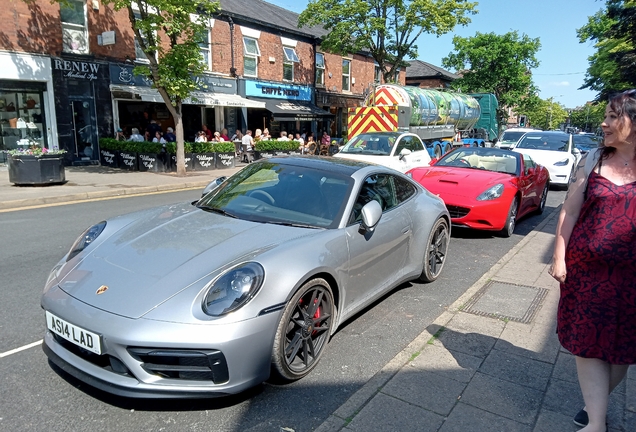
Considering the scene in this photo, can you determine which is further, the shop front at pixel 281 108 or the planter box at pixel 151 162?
the shop front at pixel 281 108

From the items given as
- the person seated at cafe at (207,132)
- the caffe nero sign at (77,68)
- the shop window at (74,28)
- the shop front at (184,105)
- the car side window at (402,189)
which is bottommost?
the car side window at (402,189)

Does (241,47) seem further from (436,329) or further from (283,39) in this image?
(436,329)

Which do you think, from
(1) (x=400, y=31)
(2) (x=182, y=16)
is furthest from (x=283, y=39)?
(2) (x=182, y=16)

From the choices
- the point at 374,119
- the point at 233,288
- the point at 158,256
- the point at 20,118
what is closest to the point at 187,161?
the point at 20,118

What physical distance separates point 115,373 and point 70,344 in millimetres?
420

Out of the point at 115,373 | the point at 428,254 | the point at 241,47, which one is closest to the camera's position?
the point at 115,373

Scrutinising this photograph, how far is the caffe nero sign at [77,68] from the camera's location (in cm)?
1551

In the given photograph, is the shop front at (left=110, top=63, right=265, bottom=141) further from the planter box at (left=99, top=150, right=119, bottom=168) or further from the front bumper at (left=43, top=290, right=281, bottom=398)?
the front bumper at (left=43, top=290, right=281, bottom=398)

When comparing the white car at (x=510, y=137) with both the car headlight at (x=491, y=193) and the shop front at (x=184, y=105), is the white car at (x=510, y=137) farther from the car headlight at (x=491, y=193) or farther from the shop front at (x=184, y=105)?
the car headlight at (x=491, y=193)

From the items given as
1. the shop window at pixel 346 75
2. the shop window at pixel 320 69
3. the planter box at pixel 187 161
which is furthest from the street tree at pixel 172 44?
the shop window at pixel 346 75

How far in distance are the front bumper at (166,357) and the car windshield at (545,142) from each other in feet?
43.0

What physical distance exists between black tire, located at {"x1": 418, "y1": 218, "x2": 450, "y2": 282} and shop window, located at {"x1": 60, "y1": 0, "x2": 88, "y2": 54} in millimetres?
15724

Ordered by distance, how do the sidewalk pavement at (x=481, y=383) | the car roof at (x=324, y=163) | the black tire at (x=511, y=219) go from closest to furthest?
the sidewalk pavement at (x=481, y=383) → the car roof at (x=324, y=163) → the black tire at (x=511, y=219)

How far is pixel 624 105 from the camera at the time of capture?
7.29 ft
